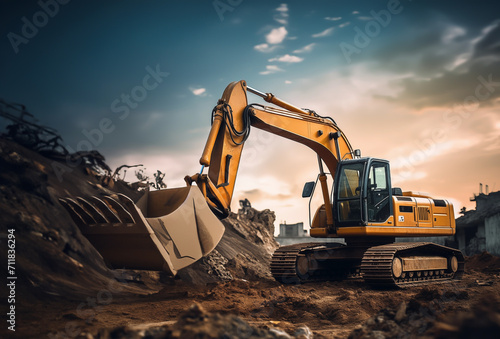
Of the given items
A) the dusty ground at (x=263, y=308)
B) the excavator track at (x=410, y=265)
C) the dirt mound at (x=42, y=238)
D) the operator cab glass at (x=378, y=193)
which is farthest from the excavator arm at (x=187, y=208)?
the excavator track at (x=410, y=265)

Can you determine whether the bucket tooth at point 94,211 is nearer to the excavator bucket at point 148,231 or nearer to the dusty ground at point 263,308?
the excavator bucket at point 148,231

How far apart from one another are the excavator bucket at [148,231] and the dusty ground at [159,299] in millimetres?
738

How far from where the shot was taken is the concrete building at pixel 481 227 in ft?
76.2

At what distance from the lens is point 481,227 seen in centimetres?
2600

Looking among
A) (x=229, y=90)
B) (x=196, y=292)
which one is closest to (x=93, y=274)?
(x=196, y=292)

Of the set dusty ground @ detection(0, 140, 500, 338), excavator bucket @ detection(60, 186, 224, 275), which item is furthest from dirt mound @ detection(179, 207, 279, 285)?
excavator bucket @ detection(60, 186, 224, 275)

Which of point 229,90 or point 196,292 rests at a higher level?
point 229,90

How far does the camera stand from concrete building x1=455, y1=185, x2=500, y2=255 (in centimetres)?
2322

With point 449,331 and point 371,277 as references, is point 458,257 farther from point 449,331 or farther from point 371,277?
point 449,331

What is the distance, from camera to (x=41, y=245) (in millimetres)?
8133

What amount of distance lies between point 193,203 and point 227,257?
679cm

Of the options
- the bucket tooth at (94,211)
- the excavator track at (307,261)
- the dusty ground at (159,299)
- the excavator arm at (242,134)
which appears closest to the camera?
the dusty ground at (159,299)

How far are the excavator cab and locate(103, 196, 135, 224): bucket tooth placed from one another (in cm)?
496

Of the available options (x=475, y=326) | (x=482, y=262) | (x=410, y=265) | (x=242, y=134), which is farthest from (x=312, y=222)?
(x=482, y=262)
